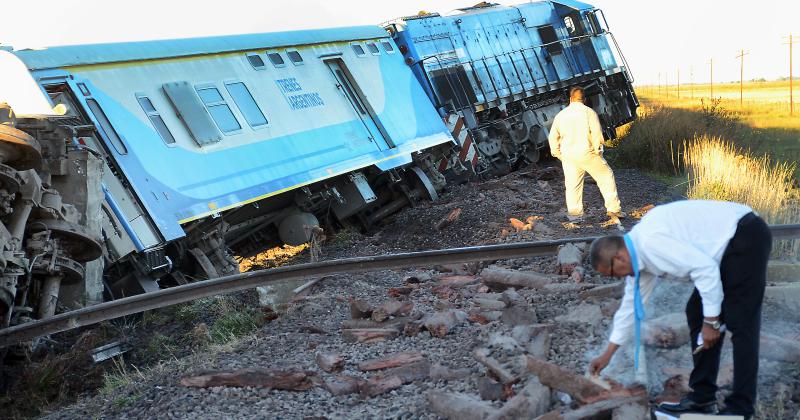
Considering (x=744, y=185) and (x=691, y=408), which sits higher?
(x=691, y=408)

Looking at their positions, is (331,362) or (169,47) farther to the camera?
(169,47)

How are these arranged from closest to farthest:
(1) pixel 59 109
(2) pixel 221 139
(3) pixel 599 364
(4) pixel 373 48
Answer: (3) pixel 599 364, (1) pixel 59 109, (2) pixel 221 139, (4) pixel 373 48

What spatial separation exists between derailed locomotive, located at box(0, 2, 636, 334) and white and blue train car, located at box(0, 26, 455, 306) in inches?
0.9

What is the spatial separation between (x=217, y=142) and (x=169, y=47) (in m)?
1.51

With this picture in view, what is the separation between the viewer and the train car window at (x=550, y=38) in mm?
21344

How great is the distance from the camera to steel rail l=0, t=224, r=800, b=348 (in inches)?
312

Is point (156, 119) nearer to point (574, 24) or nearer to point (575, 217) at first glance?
point (575, 217)

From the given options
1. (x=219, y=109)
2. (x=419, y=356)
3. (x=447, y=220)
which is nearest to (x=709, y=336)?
(x=419, y=356)

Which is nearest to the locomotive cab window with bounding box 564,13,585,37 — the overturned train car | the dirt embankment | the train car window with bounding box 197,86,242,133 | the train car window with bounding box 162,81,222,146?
the overturned train car

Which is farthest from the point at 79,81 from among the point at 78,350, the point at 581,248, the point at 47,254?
the point at 581,248

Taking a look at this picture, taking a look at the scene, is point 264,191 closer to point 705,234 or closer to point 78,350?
point 78,350

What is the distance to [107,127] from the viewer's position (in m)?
10.5

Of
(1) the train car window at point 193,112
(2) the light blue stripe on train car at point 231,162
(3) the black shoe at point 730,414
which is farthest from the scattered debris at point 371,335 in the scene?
(1) the train car window at point 193,112

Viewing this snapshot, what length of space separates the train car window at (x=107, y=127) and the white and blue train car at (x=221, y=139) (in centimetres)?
2
